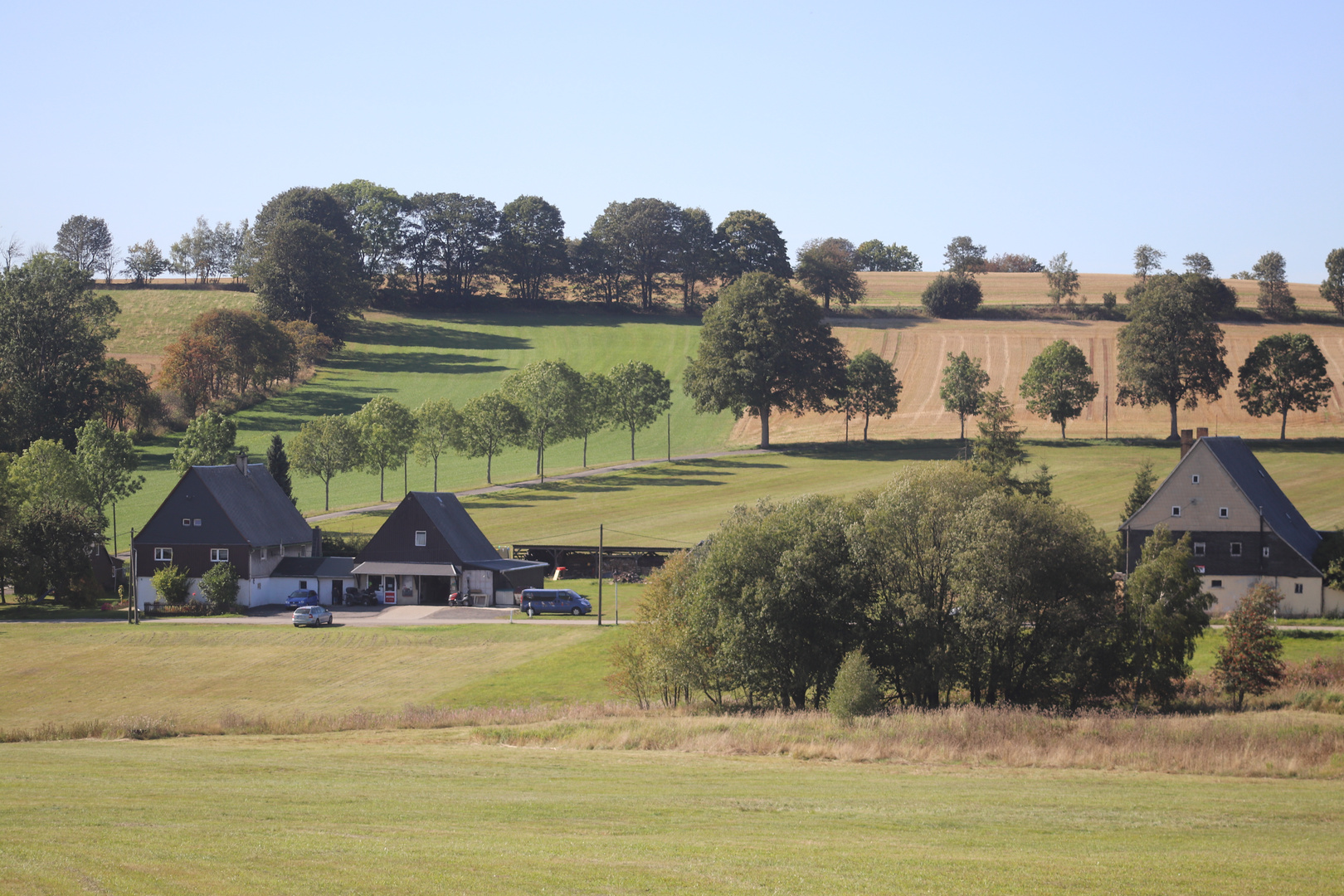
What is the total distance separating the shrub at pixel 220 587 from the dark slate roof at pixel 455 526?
10167mm

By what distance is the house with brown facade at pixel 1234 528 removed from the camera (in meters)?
53.6

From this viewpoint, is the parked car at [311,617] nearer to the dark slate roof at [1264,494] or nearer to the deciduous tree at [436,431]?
the deciduous tree at [436,431]

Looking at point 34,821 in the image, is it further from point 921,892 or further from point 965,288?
point 965,288

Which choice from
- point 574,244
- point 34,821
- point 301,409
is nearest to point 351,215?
point 574,244

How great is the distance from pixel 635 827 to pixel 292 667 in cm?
3162

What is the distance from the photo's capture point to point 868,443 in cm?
10088

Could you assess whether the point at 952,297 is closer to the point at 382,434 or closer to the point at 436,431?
the point at 436,431

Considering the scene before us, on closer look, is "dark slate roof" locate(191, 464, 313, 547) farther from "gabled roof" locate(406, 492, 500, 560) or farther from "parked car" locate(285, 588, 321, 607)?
Result: "gabled roof" locate(406, 492, 500, 560)

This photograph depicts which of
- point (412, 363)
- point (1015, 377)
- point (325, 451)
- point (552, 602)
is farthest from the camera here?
point (412, 363)

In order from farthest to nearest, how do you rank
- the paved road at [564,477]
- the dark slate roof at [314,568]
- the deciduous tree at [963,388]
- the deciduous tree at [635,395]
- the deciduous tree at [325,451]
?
the deciduous tree at [635,395], the deciduous tree at [963,388], the deciduous tree at [325,451], the paved road at [564,477], the dark slate roof at [314,568]

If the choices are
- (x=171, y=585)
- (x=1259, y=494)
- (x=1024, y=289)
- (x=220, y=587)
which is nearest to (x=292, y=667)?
(x=220, y=587)

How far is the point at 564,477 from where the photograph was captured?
9294 cm

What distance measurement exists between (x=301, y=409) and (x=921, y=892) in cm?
10529

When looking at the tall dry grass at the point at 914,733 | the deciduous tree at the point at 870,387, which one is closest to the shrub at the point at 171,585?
the tall dry grass at the point at 914,733
